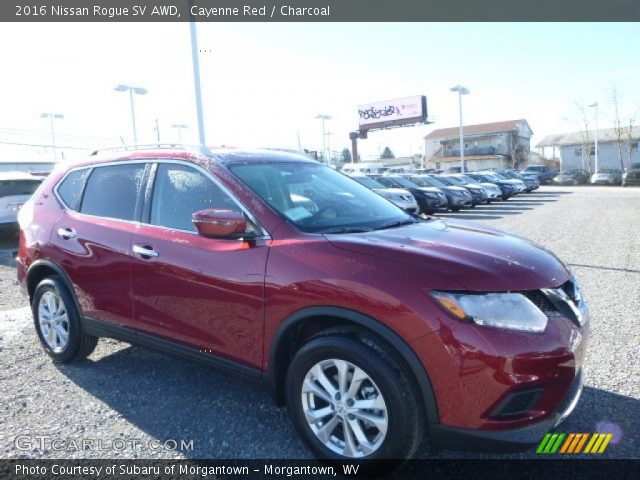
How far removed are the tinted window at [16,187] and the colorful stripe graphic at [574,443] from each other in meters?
10.8

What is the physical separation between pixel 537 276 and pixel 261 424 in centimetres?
190

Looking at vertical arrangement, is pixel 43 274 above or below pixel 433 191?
below

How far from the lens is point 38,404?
11.7 ft

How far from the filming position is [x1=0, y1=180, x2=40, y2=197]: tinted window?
34.0 feet

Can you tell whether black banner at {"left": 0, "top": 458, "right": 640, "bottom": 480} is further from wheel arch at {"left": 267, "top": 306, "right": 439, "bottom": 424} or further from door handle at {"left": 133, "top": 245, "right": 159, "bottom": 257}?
door handle at {"left": 133, "top": 245, "right": 159, "bottom": 257}

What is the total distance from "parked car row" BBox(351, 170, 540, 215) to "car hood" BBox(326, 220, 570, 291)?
33.6ft

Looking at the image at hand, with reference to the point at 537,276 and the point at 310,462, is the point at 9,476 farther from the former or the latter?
the point at 537,276

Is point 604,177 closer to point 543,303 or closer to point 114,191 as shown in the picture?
point 543,303

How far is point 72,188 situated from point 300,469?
3.04 meters

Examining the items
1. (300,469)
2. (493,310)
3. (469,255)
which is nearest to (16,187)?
(300,469)

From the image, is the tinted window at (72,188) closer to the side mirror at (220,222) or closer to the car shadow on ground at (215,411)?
the car shadow on ground at (215,411)

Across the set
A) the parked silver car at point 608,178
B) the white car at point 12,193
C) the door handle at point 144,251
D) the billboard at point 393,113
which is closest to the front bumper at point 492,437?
the door handle at point 144,251

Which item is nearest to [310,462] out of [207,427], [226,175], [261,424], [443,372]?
[261,424]

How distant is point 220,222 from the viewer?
2836 mm
